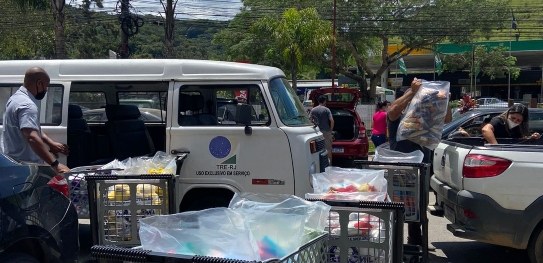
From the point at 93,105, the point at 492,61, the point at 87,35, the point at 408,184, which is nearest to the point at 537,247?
the point at 408,184

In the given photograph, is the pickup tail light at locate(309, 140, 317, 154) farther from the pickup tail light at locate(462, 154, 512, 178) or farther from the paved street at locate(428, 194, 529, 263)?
the paved street at locate(428, 194, 529, 263)

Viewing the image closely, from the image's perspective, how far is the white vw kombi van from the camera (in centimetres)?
661

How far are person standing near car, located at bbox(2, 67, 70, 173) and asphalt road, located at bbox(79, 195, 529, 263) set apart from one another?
4.41 feet

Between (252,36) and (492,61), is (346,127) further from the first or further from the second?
(492,61)

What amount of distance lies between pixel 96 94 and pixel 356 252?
17.9 feet

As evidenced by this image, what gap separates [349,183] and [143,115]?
471 centimetres

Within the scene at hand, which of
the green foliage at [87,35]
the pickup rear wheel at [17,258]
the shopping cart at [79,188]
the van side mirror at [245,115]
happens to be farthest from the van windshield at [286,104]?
the green foliage at [87,35]

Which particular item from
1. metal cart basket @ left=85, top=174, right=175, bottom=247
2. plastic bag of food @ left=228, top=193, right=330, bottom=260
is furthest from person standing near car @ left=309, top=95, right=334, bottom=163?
plastic bag of food @ left=228, top=193, right=330, bottom=260

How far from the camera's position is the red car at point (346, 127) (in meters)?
13.3

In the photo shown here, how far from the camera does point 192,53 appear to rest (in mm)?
51156

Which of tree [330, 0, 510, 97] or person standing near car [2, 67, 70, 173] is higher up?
tree [330, 0, 510, 97]

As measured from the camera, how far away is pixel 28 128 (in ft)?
18.9

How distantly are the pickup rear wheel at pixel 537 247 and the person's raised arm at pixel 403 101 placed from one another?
6.11 feet

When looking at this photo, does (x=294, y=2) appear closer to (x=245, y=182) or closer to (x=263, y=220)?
(x=245, y=182)
